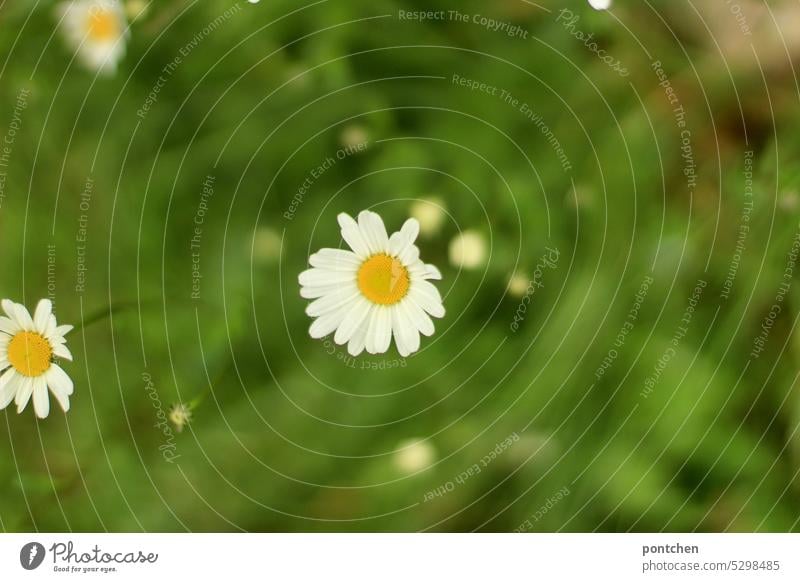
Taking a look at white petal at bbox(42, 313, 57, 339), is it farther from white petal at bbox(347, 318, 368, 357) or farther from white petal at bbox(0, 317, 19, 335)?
white petal at bbox(347, 318, 368, 357)

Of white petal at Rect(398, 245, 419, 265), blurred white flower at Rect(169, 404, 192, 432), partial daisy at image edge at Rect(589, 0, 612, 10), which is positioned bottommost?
blurred white flower at Rect(169, 404, 192, 432)

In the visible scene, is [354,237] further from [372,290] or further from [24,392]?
[24,392]
